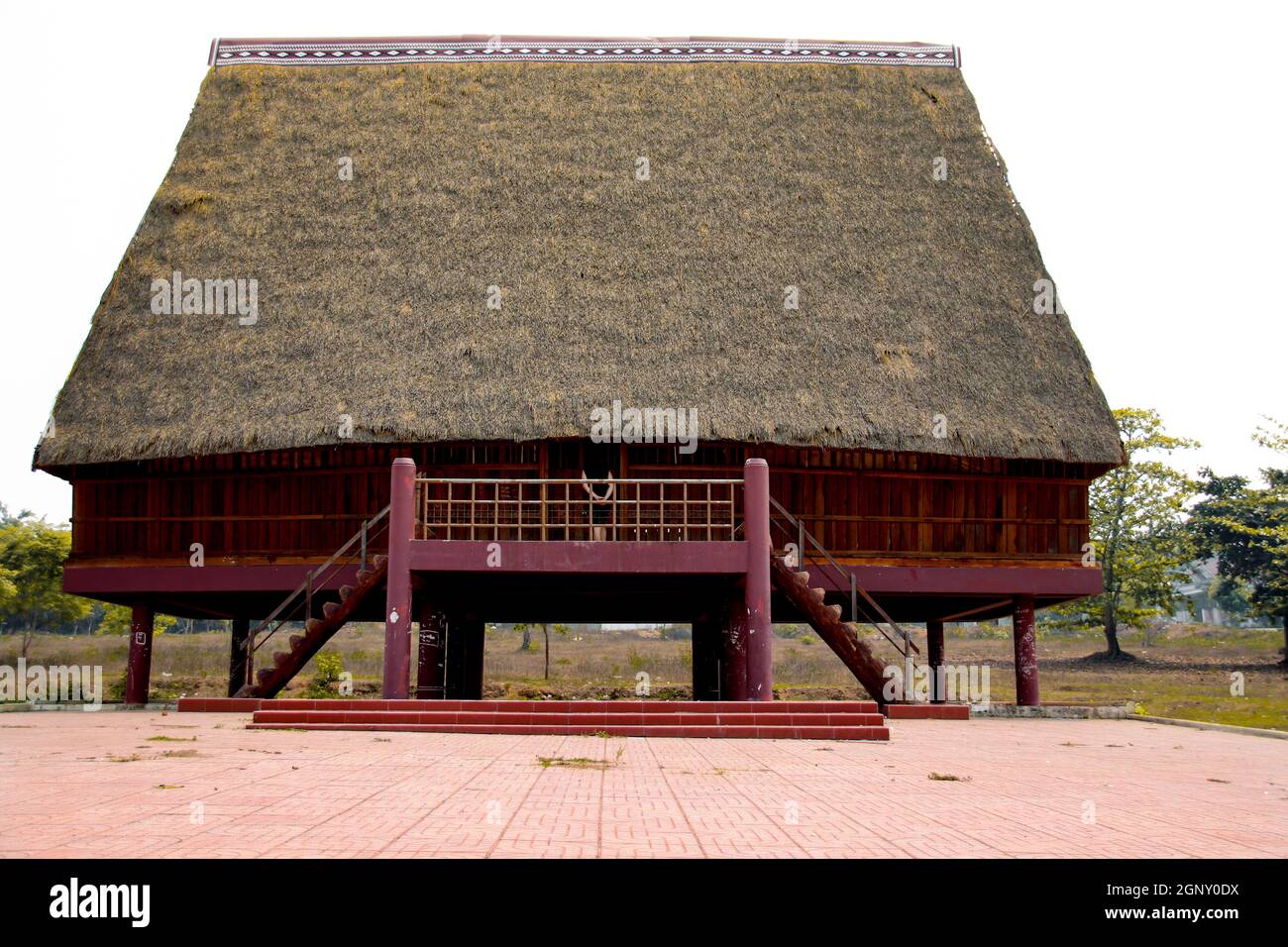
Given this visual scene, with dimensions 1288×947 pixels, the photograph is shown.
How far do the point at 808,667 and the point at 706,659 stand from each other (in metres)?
21.9

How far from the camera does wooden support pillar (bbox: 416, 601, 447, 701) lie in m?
17.9

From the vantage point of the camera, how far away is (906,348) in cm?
2017

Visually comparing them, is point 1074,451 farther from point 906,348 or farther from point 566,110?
point 566,110

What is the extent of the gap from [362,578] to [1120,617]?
3612cm

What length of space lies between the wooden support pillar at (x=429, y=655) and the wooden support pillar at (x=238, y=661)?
8.55 feet

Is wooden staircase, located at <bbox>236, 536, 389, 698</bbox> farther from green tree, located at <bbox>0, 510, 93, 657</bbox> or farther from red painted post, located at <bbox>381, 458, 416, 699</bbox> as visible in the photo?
green tree, located at <bbox>0, 510, 93, 657</bbox>

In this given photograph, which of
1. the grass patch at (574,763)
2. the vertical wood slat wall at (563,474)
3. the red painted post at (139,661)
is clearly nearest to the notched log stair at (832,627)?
the vertical wood slat wall at (563,474)

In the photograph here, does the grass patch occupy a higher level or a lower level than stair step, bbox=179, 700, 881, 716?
lower

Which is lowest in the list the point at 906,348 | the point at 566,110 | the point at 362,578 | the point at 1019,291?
the point at 362,578

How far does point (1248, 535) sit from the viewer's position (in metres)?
50.2

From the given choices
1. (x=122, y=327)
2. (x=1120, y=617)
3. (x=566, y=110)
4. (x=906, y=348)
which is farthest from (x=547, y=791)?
(x=1120, y=617)

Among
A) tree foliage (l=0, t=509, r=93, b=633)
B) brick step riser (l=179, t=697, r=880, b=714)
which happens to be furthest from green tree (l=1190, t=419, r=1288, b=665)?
tree foliage (l=0, t=509, r=93, b=633)

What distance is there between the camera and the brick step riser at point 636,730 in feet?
44.9

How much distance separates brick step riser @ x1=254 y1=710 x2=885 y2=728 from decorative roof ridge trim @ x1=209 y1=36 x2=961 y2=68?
15956 millimetres
